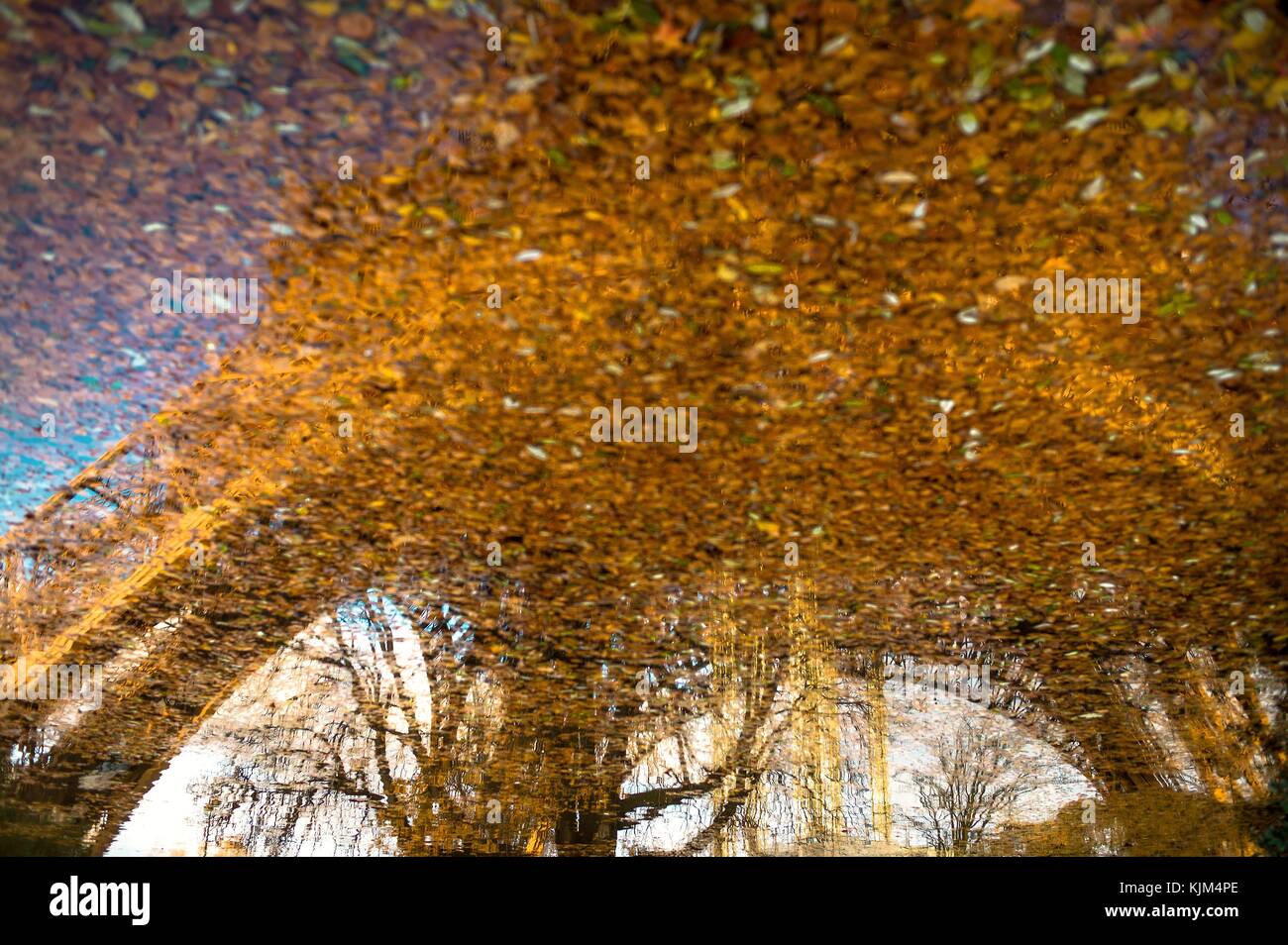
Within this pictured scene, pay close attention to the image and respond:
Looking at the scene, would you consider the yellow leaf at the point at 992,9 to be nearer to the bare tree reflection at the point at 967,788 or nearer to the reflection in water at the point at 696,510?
the reflection in water at the point at 696,510

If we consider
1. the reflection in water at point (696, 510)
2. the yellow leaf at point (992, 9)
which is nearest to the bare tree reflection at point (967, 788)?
the reflection in water at point (696, 510)

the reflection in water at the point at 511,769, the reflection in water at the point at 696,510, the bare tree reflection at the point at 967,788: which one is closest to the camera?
the reflection in water at the point at 696,510

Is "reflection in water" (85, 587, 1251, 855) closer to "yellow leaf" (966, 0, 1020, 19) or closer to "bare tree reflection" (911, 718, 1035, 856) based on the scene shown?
"bare tree reflection" (911, 718, 1035, 856)

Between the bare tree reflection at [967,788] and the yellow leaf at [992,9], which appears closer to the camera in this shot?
the yellow leaf at [992,9]

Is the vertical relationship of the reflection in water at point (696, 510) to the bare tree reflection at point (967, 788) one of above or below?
above

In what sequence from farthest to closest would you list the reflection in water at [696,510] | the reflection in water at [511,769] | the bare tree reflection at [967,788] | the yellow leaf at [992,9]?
1. the bare tree reflection at [967,788]
2. the reflection in water at [511,769]
3. the reflection in water at [696,510]
4. the yellow leaf at [992,9]

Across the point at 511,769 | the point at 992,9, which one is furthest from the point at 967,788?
the point at 992,9

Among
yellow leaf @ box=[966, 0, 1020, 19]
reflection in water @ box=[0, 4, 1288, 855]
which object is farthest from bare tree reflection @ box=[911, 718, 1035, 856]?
yellow leaf @ box=[966, 0, 1020, 19]

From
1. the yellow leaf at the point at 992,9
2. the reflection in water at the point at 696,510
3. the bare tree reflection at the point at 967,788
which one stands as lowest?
the bare tree reflection at the point at 967,788

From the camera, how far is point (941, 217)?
3.87m

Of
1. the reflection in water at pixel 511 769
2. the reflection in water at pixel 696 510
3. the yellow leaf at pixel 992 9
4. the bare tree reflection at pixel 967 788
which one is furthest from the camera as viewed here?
the bare tree reflection at pixel 967 788

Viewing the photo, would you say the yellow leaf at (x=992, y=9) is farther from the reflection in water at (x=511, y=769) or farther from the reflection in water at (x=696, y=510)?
the reflection in water at (x=511, y=769)
